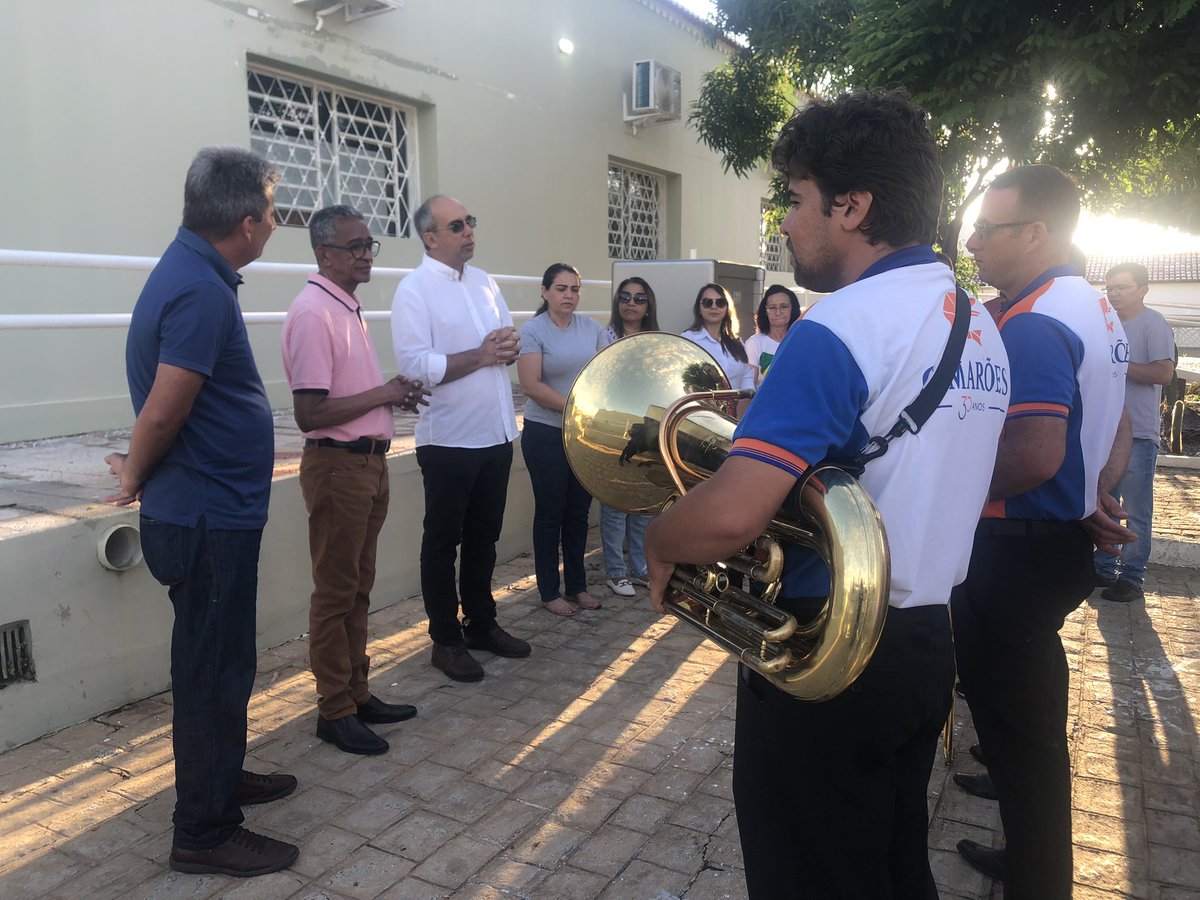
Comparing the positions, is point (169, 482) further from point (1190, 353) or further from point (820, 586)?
point (1190, 353)

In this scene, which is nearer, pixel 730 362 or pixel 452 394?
pixel 452 394

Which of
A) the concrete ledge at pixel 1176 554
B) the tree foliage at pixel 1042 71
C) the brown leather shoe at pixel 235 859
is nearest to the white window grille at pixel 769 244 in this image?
the tree foliage at pixel 1042 71

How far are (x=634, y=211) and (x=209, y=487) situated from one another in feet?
33.4

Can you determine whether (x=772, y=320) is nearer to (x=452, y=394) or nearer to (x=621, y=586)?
(x=621, y=586)

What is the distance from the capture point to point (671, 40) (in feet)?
39.4

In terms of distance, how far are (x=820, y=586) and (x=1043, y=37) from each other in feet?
18.4

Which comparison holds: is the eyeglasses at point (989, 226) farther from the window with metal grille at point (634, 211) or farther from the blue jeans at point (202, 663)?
the window with metal grille at point (634, 211)

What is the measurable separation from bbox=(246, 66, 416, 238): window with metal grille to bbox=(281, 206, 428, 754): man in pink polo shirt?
12.2ft

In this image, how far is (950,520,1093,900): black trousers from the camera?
207cm

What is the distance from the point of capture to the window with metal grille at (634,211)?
1141 centimetres

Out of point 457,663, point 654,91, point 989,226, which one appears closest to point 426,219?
point 457,663

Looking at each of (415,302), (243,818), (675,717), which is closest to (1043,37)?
(415,302)

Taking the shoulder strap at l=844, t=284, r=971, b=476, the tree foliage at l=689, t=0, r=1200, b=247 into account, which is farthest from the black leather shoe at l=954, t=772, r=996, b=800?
the tree foliage at l=689, t=0, r=1200, b=247

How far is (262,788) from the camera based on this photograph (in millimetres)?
Answer: 2805
